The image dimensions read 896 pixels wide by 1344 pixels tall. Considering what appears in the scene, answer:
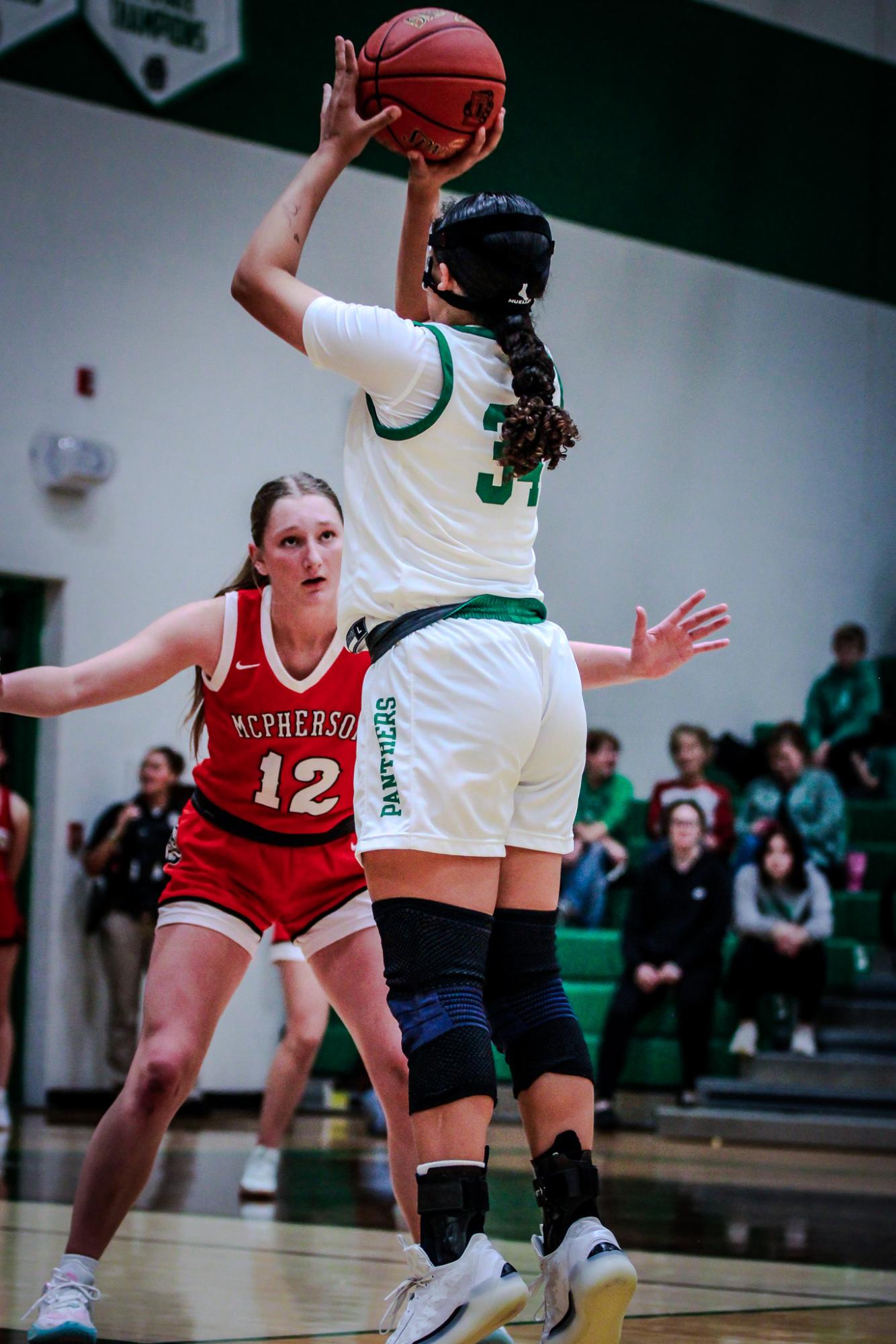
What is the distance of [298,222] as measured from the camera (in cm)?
283

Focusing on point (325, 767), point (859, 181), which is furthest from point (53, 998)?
point (859, 181)

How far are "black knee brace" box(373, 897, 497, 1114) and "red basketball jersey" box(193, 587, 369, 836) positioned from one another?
0.94 metres

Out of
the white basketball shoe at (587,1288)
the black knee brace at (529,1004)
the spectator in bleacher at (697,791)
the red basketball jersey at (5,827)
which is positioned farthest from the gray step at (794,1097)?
the white basketball shoe at (587,1288)

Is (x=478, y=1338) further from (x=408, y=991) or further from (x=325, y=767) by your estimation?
(x=325, y=767)

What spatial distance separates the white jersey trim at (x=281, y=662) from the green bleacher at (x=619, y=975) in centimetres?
618

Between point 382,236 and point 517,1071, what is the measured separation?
923 cm

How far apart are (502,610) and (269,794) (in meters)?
1.00

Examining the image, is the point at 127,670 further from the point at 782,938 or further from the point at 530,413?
the point at 782,938

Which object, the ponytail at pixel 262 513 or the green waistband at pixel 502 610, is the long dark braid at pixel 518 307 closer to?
the green waistband at pixel 502 610

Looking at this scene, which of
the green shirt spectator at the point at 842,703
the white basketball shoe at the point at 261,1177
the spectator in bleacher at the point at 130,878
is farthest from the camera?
the green shirt spectator at the point at 842,703

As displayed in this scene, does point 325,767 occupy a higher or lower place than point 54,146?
lower

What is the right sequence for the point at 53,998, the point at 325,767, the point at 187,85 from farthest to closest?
the point at 187,85 → the point at 53,998 → the point at 325,767

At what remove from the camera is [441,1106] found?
8.31 feet

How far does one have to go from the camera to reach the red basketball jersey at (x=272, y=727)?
3514mm
